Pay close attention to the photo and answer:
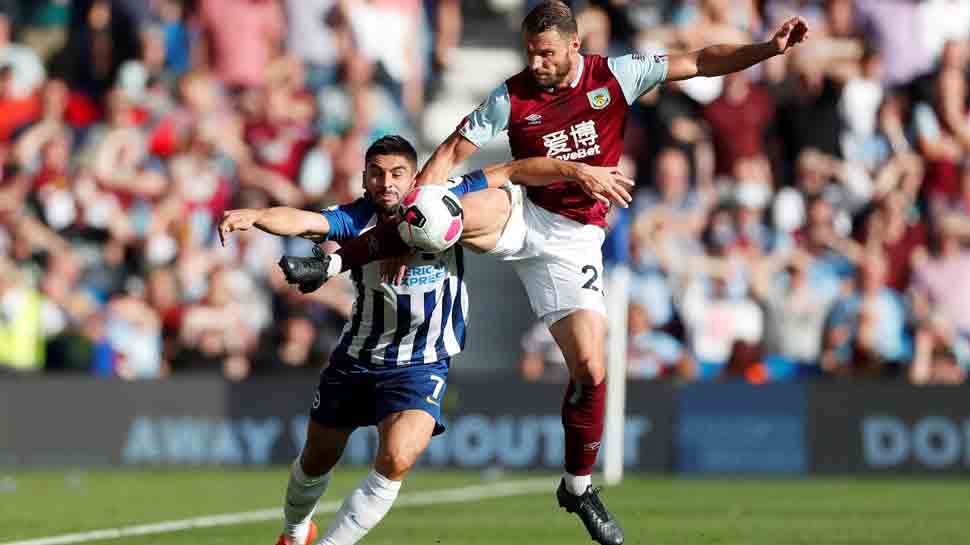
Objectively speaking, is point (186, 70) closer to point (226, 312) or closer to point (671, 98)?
point (226, 312)

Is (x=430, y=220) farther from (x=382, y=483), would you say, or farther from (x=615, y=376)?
(x=615, y=376)

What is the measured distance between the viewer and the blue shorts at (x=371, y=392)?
949 centimetres

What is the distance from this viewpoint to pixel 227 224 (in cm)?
905

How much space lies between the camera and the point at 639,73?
10.5m

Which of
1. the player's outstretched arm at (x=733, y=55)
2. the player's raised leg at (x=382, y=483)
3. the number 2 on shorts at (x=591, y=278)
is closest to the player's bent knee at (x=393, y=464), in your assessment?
the player's raised leg at (x=382, y=483)

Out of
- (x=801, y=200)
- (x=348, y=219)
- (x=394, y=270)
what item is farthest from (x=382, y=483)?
(x=801, y=200)

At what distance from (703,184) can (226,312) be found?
477 centimetres

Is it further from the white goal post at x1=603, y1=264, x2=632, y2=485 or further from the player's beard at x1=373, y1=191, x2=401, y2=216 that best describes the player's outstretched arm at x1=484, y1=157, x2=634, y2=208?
the white goal post at x1=603, y1=264, x2=632, y2=485

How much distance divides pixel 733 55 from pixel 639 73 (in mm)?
524

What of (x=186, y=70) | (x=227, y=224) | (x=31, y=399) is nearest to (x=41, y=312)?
(x=31, y=399)

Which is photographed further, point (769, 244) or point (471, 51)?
point (471, 51)

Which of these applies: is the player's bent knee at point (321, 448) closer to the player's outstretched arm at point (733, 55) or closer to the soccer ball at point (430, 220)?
the soccer ball at point (430, 220)

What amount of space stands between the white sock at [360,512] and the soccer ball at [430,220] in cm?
115

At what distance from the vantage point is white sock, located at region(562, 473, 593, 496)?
10578 millimetres
